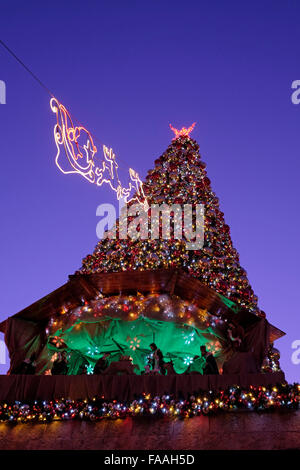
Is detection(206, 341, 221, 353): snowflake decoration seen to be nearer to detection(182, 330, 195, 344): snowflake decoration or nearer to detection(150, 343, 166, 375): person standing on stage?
detection(182, 330, 195, 344): snowflake decoration

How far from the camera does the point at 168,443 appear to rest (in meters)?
6.73

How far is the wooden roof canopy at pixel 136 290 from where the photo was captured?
36.4 feet

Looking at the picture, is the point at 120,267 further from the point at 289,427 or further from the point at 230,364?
the point at 289,427

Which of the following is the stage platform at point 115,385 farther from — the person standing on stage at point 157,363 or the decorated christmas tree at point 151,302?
the person standing on stage at point 157,363

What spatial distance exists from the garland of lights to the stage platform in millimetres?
241

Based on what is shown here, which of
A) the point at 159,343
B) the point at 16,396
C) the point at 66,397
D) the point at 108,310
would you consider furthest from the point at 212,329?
the point at 16,396

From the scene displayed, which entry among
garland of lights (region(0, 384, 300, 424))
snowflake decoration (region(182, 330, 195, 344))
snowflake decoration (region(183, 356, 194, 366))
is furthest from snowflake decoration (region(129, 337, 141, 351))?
garland of lights (region(0, 384, 300, 424))

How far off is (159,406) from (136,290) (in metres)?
4.77

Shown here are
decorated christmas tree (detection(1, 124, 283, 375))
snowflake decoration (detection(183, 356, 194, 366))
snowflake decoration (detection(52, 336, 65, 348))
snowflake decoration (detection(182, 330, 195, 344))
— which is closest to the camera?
decorated christmas tree (detection(1, 124, 283, 375))

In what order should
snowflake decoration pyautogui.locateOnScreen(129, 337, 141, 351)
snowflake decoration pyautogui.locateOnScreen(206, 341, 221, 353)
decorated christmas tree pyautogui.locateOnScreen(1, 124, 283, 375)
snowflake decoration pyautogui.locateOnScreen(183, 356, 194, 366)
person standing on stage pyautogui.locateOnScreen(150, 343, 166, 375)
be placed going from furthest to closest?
snowflake decoration pyautogui.locateOnScreen(183, 356, 194, 366), snowflake decoration pyautogui.locateOnScreen(129, 337, 141, 351), snowflake decoration pyautogui.locateOnScreen(206, 341, 221, 353), decorated christmas tree pyautogui.locateOnScreen(1, 124, 283, 375), person standing on stage pyautogui.locateOnScreen(150, 343, 166, 375)

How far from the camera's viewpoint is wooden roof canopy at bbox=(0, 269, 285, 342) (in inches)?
437

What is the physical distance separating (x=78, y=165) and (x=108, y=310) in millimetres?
4525

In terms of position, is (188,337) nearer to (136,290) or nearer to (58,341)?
(136,290)

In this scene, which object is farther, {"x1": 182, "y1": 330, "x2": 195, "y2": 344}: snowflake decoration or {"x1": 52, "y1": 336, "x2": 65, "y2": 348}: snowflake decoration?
{"x1": 182, "y1": 330, "x2": 195, "y2": 344}: snowflake decoration
